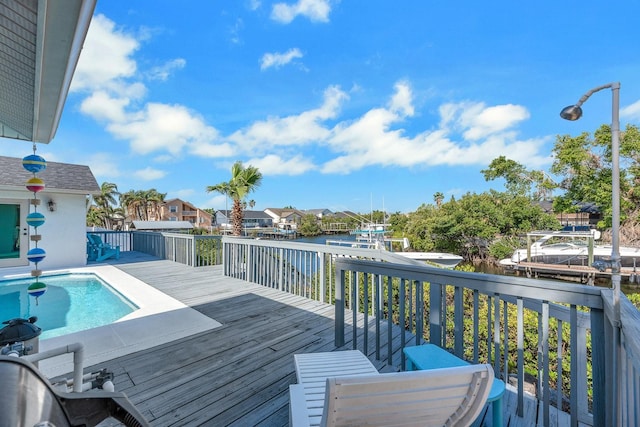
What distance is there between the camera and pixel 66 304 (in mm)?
5582

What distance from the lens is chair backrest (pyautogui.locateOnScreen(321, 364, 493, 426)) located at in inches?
41.0

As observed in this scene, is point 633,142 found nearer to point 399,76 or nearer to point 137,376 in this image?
point 399,76

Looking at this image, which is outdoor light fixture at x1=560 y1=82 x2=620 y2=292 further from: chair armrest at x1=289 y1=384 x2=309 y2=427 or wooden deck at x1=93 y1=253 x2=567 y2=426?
chair armrest at x1=289 y1=384 x2=309 y2=427

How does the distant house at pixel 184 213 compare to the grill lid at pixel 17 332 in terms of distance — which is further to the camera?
the distant house at pixel 184 213

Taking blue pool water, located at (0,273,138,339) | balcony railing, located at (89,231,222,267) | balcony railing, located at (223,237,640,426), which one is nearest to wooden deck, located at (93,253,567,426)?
balcony railing, located at (223,237,640,426)

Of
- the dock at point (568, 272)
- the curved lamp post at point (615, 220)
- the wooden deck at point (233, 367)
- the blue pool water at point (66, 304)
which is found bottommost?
the dock at point (568, 272)

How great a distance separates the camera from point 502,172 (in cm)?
2789

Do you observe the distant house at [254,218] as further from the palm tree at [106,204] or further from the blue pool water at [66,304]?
the blue pool water at [66,304]

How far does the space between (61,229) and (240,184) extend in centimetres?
630

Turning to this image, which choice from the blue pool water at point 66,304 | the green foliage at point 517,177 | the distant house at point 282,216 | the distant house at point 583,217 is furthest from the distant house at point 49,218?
the distant house at point 282,216

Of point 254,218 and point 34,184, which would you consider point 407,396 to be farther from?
point 254,218

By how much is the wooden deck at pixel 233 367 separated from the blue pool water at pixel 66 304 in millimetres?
1475

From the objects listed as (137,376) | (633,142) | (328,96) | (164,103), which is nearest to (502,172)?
(633,142)

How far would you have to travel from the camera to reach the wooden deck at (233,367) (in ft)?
6.81
